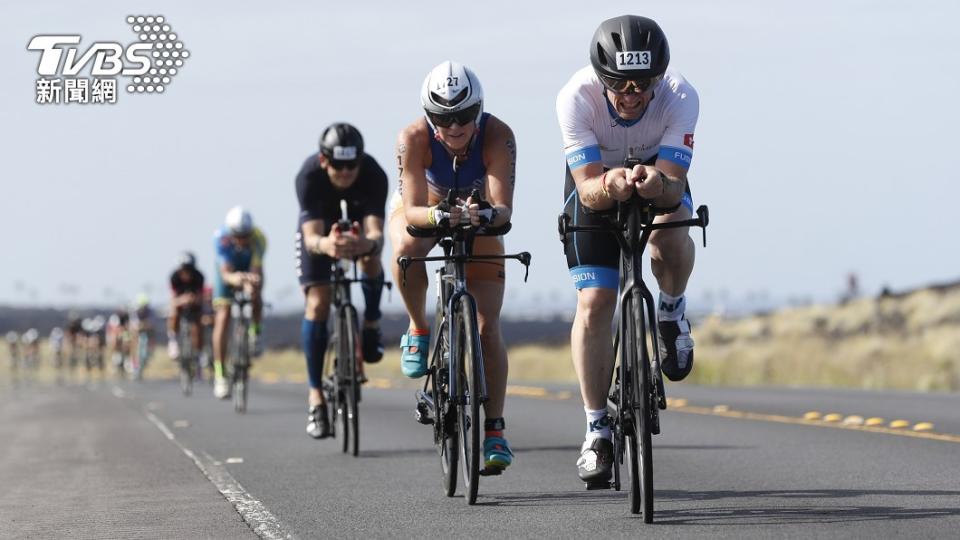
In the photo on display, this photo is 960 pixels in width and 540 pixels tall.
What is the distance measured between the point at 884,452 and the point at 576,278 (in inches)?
145

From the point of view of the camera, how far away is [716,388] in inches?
876

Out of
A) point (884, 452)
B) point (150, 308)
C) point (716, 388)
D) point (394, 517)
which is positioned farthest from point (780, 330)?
point (394, 517)

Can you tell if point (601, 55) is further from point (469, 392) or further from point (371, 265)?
point (371, 265)

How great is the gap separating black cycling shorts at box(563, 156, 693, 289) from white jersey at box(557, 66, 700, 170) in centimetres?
19

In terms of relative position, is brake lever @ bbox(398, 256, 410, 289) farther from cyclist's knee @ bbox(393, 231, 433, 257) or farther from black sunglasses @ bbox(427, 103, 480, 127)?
black sunglasses @ bbox(427, 103, 480, 127)

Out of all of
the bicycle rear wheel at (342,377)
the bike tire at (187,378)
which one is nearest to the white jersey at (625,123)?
the bicycle rear wheel at (342,377)

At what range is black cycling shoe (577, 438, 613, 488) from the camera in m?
7.84

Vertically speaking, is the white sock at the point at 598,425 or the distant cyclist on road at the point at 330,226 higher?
the distant cyclist on road at the point at 330,226

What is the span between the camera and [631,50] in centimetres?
752

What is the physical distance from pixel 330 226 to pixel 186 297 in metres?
12.7

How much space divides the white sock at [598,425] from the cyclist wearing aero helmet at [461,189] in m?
0.72

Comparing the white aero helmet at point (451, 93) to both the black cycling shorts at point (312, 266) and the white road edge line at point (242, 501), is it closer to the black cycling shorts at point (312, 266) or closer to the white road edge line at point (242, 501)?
the white road edge line at point (242, 501)

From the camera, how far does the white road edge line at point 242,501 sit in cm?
768

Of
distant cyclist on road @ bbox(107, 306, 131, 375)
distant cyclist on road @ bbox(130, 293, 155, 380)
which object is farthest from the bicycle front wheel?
distant cyclist on road @ bbox(107, 306, 131, 375)
